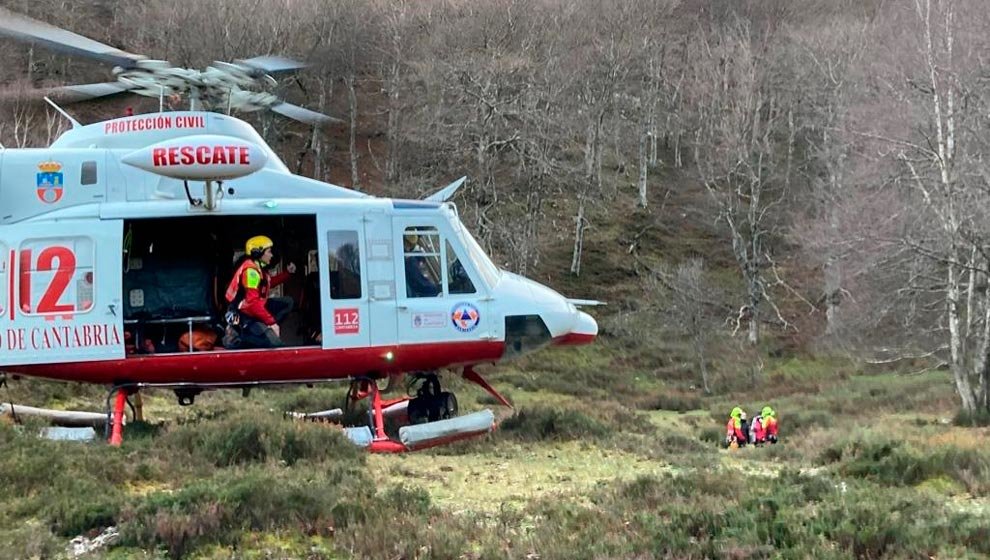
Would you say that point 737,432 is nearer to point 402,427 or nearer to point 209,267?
point 402,427

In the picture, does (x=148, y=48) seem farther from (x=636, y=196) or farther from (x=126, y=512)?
(x=126, y=512)

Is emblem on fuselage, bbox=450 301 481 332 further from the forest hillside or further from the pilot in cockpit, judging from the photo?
the forest hillside

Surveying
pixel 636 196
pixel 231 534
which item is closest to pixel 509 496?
pixel 231 534

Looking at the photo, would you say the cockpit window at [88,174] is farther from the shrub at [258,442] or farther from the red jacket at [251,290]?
the shrub at [258,442]

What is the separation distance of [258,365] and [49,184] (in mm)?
3096

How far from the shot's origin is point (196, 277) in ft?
34.2

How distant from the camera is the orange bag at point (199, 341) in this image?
10070mm

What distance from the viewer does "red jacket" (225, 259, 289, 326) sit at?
991 centimetres

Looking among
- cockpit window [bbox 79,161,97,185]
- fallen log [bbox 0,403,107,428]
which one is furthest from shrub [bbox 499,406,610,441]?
cockpit window [bbox 79,161,97,185]

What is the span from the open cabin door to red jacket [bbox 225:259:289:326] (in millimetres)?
1233


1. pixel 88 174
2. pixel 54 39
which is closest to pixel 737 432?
pixel 88 174

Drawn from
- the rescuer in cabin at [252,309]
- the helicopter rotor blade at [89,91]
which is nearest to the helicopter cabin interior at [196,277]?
the rescuer in cabin at [252,309]

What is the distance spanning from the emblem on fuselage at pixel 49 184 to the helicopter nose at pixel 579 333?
603 centimetres

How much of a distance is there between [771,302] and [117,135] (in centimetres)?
3232
